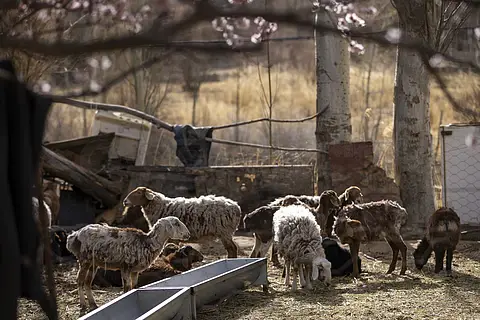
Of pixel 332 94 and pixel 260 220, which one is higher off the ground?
pixel 332 94

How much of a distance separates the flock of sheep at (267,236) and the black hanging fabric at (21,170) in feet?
18.7

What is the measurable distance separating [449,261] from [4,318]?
27.3ft

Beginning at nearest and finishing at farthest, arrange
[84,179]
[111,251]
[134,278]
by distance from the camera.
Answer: [111,251] < [134,278] < [84,179]

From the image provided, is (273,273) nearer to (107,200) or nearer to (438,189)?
(107,200)

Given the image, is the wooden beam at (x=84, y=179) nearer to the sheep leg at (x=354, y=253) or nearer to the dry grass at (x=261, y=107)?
the sheep leg at (x=354, y=253)

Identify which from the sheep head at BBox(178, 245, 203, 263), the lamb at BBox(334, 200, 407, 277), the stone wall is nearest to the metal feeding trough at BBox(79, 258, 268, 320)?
the sheep head at BBox(178, 245, 203, 263)

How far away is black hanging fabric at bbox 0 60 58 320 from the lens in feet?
9.48

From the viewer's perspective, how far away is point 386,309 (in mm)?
8023

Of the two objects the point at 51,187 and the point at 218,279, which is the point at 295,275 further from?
the point at 51,187

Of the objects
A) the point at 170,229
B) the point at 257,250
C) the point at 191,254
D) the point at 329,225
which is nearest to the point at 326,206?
the point at 329,225

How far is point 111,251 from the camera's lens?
859cm

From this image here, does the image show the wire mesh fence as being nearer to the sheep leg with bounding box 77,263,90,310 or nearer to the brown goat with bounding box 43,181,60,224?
the brown goat with bounding box 43,181,60,224

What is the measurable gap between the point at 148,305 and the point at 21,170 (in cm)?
452

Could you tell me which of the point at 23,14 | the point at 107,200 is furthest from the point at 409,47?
the point at 107,200
